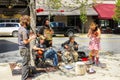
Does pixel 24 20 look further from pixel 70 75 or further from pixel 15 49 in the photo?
pixel 15 49

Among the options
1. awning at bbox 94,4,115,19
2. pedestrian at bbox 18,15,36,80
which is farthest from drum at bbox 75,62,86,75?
awning at bbox 94,4,115,19

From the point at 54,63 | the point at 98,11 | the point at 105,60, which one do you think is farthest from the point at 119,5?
the point at 54,63

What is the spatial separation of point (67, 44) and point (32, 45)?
64.5 inches

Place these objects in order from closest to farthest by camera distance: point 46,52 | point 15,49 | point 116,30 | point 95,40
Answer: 1. point 46,52
2. point 95,40
3. point 15,49
4. point 116,30

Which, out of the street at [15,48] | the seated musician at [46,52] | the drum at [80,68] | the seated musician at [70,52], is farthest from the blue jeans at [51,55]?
the street at [15,48]

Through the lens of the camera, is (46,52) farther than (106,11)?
No

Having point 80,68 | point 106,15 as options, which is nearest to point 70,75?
point 80,68

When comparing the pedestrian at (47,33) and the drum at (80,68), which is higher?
the pedestrian at (47,33)

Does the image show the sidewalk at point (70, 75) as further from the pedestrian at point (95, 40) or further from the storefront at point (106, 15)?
the storefront at point (106, 15)

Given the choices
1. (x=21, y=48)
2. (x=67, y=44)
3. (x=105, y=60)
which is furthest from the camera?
(x=105, y=60)

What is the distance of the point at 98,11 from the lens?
128 ft

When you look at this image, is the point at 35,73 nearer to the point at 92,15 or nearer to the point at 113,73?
the point at 113,73

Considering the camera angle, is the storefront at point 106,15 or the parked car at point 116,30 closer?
the storefront at point 106,15

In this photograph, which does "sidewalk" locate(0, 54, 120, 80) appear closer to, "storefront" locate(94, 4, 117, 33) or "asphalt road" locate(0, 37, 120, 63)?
"asphalt road" locate(0, 37, 120, 63)
